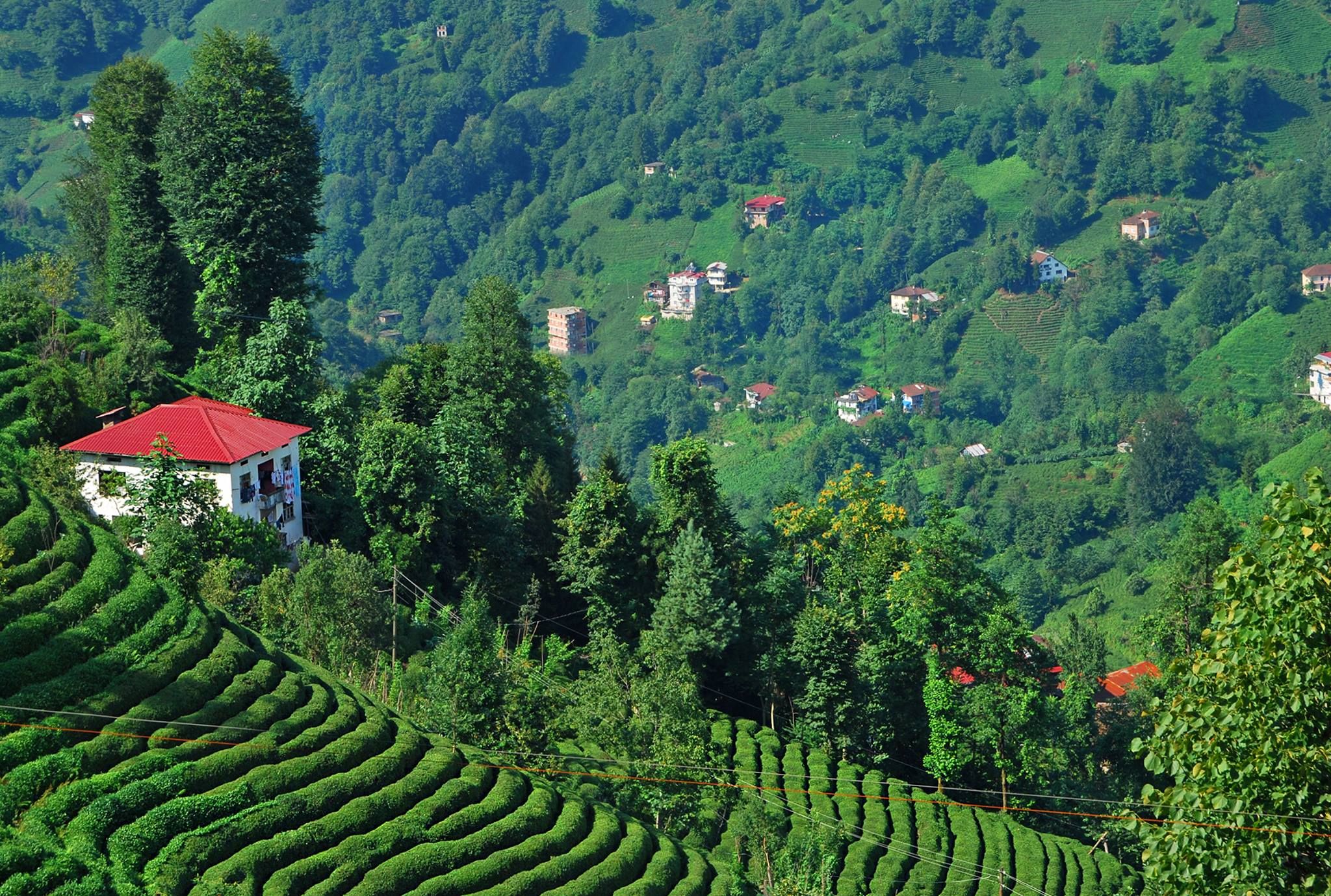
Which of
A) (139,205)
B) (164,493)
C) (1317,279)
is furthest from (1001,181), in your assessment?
(164,493)

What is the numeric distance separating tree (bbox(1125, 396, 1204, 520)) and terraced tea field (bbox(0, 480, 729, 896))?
254 ft

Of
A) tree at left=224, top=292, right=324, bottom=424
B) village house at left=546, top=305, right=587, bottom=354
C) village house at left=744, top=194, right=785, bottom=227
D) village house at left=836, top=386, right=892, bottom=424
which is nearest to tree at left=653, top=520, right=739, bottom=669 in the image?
tree at left=224, top=292, right=324, bottom=424

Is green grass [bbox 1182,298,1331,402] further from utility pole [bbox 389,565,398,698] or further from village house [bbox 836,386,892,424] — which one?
utility pole [bbox 389,565,398,698]

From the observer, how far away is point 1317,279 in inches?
4995

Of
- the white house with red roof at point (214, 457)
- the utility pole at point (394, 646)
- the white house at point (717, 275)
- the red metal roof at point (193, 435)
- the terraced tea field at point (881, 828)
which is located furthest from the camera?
the white house at point (717, 275)

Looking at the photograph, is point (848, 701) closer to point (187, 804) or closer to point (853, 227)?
point (187, 804)

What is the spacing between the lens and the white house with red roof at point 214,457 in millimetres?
31359

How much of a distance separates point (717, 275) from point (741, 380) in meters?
17.7

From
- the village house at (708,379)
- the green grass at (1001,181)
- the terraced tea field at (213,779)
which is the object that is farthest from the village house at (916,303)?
the terraced tea field at (213,779)

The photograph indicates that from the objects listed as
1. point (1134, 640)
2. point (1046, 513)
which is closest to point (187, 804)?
point (1134, 640)

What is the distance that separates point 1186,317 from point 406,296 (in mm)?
71975

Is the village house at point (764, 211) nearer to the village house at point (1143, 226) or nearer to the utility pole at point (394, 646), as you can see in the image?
the village house at point (1143, 226)

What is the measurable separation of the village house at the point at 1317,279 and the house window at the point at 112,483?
382 ft

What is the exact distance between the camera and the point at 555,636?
36.6 m
